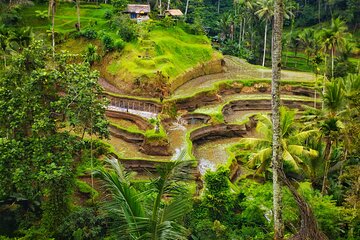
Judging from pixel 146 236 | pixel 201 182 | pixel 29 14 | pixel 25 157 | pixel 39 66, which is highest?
pixel 29 14

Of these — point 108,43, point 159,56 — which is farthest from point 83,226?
point 108,43

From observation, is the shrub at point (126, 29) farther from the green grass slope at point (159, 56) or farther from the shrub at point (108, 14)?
the shrub at point (108, 14)

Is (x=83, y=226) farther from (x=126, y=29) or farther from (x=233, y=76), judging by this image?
(x=233, y=76)

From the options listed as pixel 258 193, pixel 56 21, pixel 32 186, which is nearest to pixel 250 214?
pixel 258 193

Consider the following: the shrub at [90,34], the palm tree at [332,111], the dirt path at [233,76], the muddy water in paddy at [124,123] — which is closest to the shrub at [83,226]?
the palm tree at [332,111]

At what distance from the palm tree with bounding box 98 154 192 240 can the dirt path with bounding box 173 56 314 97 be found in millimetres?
28926

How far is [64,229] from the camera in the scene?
16.4 metres

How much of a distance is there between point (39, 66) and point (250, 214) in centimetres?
1095

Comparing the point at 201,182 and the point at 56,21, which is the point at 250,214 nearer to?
the point at 201,182

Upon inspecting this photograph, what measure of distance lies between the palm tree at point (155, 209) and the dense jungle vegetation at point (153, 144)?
0.03 m

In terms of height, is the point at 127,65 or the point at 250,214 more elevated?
the point at 127,65

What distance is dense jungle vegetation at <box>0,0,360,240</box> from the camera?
32.6 feet

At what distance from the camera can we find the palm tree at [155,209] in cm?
757

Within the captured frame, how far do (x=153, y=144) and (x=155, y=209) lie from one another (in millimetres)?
18352
